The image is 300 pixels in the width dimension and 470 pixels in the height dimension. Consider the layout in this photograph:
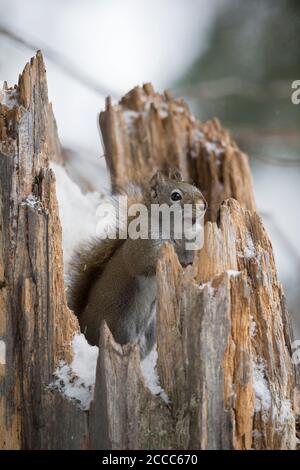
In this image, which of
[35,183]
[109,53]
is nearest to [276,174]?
[109,53]

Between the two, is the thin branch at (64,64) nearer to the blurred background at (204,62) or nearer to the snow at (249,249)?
the blurred background at (204,62)

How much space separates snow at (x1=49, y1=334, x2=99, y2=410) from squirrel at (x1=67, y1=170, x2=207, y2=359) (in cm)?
Answer: 29

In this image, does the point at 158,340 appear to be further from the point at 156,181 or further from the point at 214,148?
the point at 214,148

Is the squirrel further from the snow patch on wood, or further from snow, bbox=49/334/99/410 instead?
the snow patch on wood

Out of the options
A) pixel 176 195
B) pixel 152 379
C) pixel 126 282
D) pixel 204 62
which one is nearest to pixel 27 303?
pixel 152 379

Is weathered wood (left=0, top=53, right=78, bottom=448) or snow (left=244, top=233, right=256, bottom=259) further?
snow (left=244, top=233, right=256, bottom=259)

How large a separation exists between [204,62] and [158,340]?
8.83 feet

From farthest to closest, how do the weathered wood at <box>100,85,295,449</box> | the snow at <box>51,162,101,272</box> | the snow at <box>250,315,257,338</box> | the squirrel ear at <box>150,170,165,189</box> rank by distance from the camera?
the snow at <box>51,162,101,272</box> < the squirrel ear at <box>150,170,165,189</box> < the snow at <box>250,315,257,338</box> < the weathered wood at <box>100,85,295,449</box>

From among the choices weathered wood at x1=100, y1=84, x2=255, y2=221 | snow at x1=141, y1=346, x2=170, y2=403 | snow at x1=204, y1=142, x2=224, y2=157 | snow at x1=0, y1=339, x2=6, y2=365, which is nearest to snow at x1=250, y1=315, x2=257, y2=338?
snow at x1=141, y1=346, x2=170, y2=403

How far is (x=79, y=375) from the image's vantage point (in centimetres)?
186

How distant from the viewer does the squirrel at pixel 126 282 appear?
7.50 feet

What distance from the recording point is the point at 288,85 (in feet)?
12.9

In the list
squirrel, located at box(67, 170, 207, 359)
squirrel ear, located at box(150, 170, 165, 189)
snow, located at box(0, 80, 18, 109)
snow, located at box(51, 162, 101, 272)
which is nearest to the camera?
snow, located at box(0, 80, 18, 109)

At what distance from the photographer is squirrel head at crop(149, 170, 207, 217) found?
235 centimetres
